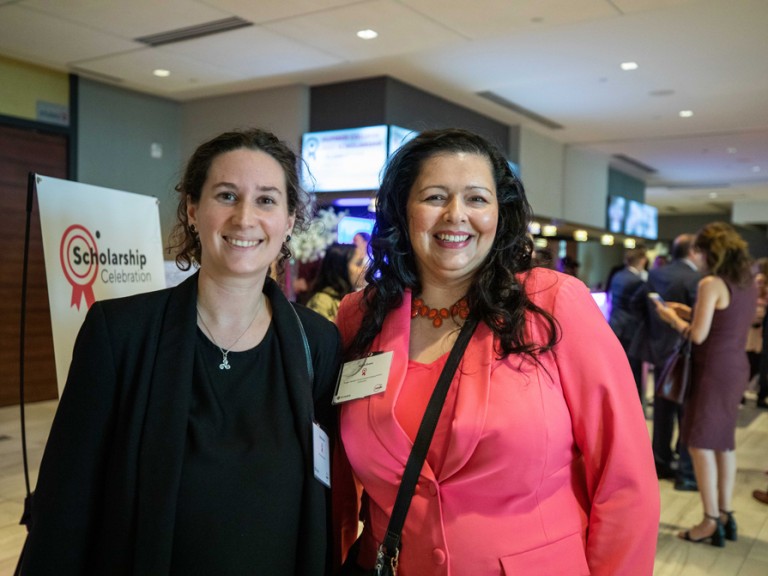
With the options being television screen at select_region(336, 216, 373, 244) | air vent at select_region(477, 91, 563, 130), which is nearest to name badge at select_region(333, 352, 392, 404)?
television screen at select_region(336, 216, 373, 244)

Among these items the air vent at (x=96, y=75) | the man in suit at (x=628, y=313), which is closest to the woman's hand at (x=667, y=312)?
the man in suit at (x=628, y=313)

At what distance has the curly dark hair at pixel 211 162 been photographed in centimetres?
164

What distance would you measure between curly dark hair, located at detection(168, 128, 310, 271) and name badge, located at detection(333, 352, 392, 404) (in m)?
0.43

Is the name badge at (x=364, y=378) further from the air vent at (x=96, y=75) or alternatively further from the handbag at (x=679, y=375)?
the air vent at (x=96, y=75)

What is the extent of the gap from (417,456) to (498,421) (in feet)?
0.61

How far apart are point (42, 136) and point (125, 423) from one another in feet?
20.6

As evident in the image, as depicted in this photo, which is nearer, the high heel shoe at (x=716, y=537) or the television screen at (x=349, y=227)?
the high heel shoe at (x=716, y=537)

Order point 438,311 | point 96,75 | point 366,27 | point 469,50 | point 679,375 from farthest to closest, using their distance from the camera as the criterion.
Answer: point 96,75, point 469,50, point 366,27, point 679,375, point 438,311

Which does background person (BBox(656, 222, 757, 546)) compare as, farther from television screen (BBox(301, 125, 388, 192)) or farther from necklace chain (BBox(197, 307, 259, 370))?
television screen (BBox(301, 125, 388, 192))

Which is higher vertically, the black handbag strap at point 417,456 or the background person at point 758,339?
the black handbag strap at point 417,456

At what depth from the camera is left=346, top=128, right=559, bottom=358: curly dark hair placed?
1.53 metres

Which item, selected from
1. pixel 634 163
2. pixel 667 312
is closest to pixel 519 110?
pixel 667 312

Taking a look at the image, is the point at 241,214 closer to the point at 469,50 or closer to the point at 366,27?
the point at 366,27

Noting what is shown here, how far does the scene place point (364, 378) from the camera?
63.4 inches
